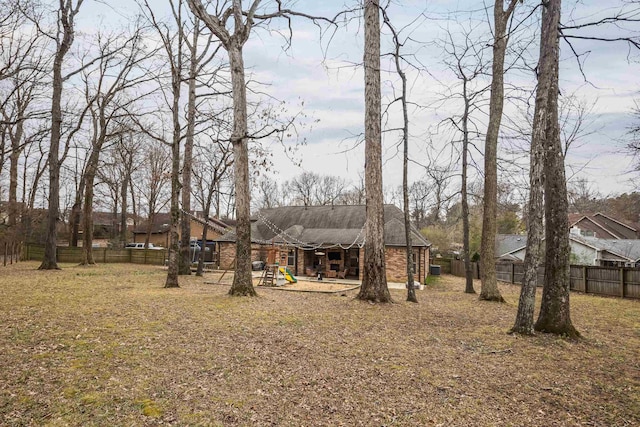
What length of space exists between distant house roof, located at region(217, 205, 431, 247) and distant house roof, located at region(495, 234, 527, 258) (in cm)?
1331

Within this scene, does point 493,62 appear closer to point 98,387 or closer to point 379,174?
point 379,174

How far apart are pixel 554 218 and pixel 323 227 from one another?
1865 cm

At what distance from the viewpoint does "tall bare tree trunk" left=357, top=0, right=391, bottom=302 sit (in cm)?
1001

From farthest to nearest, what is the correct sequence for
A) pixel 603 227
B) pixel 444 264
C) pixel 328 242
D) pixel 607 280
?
pixel 603 227 → pixel 444 264 → pixel 328 242 → pixel 607 280

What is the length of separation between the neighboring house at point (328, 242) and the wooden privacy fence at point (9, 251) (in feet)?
36.8

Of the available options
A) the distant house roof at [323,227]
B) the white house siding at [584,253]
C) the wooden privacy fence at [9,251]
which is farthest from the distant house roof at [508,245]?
the wooden privacy fence at [9,251]

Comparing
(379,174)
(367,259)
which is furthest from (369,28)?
(367,259)

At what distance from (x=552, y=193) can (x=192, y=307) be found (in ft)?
25.1

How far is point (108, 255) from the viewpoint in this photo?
27.8 m

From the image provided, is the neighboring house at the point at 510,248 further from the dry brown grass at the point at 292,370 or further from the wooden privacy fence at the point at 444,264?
the dry brown grass at the point at 292,370

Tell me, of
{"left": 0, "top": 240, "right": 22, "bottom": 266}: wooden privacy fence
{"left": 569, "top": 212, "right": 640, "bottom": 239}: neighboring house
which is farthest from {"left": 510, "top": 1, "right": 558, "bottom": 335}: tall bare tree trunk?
{"left": 569, "top": 212, "right": 640, "bottom": 239}: neighboring house

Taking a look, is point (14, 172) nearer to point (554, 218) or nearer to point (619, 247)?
point (554, 218)

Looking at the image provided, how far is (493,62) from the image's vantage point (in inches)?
509

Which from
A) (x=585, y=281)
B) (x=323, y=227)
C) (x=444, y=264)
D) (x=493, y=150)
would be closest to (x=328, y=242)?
(x=323, y=227)
